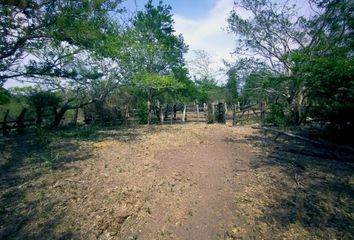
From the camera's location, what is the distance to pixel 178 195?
5379 mm

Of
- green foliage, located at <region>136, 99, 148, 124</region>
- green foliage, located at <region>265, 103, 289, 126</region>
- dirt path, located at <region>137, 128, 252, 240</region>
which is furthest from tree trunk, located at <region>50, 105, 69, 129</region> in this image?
green foliage, located at <region>265, 103, 289, 126</region>

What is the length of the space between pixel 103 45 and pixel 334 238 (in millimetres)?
10145

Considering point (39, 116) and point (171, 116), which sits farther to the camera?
point (171, 116)

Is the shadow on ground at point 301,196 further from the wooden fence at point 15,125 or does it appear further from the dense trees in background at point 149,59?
the wooden fence at point 15,125

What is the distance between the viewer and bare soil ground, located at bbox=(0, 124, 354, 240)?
4215mm

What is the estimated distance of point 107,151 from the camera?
9234mm

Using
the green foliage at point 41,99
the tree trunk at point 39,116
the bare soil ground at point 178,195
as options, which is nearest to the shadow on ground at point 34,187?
the bare soil ground at point 178,195

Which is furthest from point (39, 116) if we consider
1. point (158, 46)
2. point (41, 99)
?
point (158, 46)

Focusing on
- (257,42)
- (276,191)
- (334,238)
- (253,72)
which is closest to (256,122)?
(253,72)

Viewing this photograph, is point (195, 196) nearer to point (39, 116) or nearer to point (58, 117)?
point (58, 117)

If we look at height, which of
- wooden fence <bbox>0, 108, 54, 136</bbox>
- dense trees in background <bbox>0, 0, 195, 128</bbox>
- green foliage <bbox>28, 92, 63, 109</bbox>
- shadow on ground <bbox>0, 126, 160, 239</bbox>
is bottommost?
shadow on ground <bbox>0, 126, 160, 239</bbox>

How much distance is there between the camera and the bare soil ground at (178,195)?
13.8 ft

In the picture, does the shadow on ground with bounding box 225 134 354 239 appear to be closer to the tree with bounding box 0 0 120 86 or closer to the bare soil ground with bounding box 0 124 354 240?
the bare soil ground with bounding box 0 124 354 240

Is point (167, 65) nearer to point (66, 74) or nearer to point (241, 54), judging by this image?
point (241, 54)
